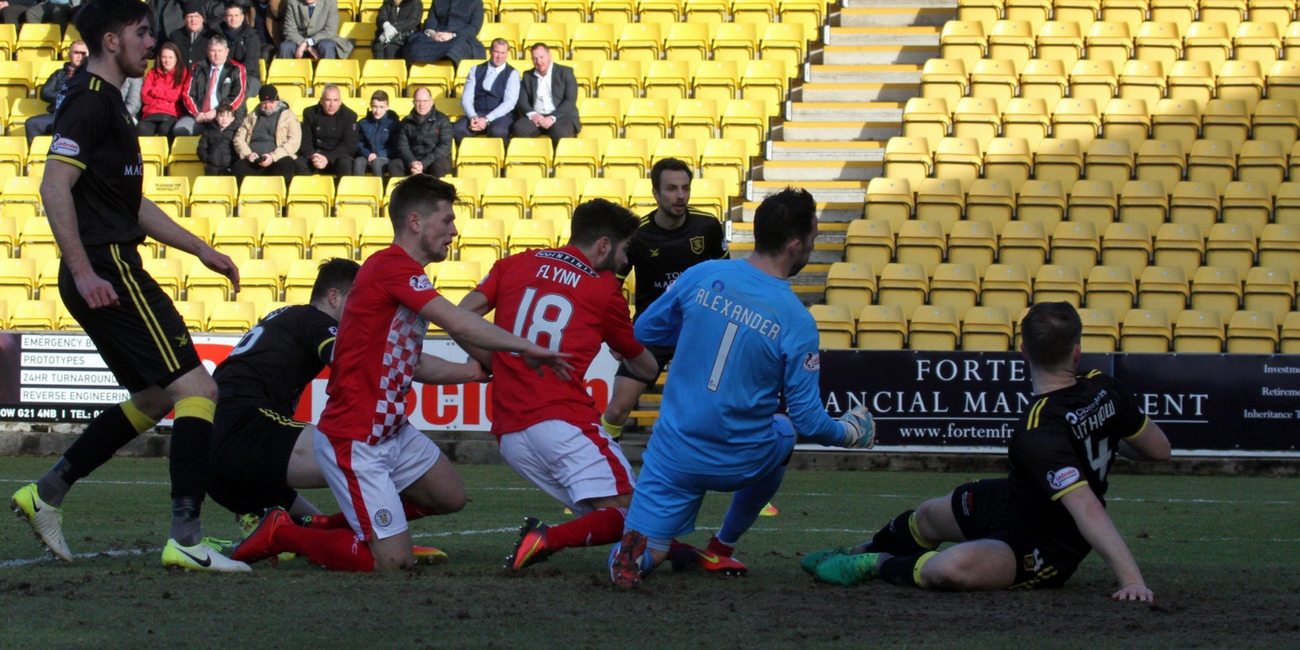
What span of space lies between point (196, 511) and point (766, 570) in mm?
2152

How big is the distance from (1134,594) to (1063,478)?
1.40 feet

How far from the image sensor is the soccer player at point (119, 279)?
487cm

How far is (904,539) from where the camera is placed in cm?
510

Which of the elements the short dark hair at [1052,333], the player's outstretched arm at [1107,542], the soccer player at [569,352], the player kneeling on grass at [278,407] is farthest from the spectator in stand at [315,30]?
the player's outstretched arm at [1107,542]

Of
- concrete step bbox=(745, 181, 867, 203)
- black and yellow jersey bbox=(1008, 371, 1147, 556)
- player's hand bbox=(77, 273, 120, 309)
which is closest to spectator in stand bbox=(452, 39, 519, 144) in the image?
concrete step bbox=(745, 181, 867, 203)

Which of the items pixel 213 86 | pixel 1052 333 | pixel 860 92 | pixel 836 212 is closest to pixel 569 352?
pixel 1052 333

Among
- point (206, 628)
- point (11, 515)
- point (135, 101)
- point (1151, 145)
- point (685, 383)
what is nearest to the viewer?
point (206, 628)

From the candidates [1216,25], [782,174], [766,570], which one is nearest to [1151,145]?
[1216,25]

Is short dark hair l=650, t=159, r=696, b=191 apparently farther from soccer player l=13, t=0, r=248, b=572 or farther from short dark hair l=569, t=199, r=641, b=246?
soccer player l=13, t=0, r=248, b=572

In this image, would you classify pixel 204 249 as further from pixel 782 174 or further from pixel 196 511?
pixel 782 174

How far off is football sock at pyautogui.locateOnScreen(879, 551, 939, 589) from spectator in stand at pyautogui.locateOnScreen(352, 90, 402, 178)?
35.6 feet

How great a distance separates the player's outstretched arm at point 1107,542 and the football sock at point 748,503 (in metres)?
1.06

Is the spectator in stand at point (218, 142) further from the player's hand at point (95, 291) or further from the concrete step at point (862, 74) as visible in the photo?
the player's hand at point (95, 291)

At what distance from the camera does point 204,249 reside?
207 inches
